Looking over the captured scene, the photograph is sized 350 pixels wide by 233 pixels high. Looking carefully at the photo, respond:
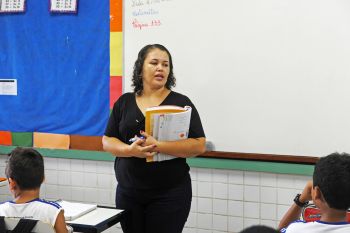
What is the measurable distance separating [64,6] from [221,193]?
215cm

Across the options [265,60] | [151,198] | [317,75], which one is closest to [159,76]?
[151,198]

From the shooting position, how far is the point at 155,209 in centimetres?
260

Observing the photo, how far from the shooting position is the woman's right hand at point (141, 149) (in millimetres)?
2494

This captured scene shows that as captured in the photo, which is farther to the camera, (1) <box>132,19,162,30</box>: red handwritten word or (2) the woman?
(1) <box>132,19,162,30</box>: red handwritten word

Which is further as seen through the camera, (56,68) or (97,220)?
(56,68)

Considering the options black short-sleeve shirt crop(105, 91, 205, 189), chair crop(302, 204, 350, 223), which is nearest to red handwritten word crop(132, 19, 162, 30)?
black short-sleeve shirt crop(105, 91, 205, 189)

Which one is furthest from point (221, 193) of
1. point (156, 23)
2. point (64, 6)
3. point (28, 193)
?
point (64, 6)

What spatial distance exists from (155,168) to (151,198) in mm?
183

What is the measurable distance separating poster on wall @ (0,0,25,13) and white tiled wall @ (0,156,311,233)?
1.48m

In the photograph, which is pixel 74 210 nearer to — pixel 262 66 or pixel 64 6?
pixel 262 66

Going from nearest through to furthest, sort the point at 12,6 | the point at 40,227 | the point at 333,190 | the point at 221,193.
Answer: the point at 333,190
the point at 40,227
the point at 221,193
the point at 12,6

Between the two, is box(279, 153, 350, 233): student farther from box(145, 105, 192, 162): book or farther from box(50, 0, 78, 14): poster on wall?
box(50, 0, 78, 14): poster on wall

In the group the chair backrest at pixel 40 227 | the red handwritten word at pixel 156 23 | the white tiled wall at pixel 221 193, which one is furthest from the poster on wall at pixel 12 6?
the chair backrest at pixel 40 227

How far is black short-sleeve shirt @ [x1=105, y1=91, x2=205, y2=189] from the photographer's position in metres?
2.61
